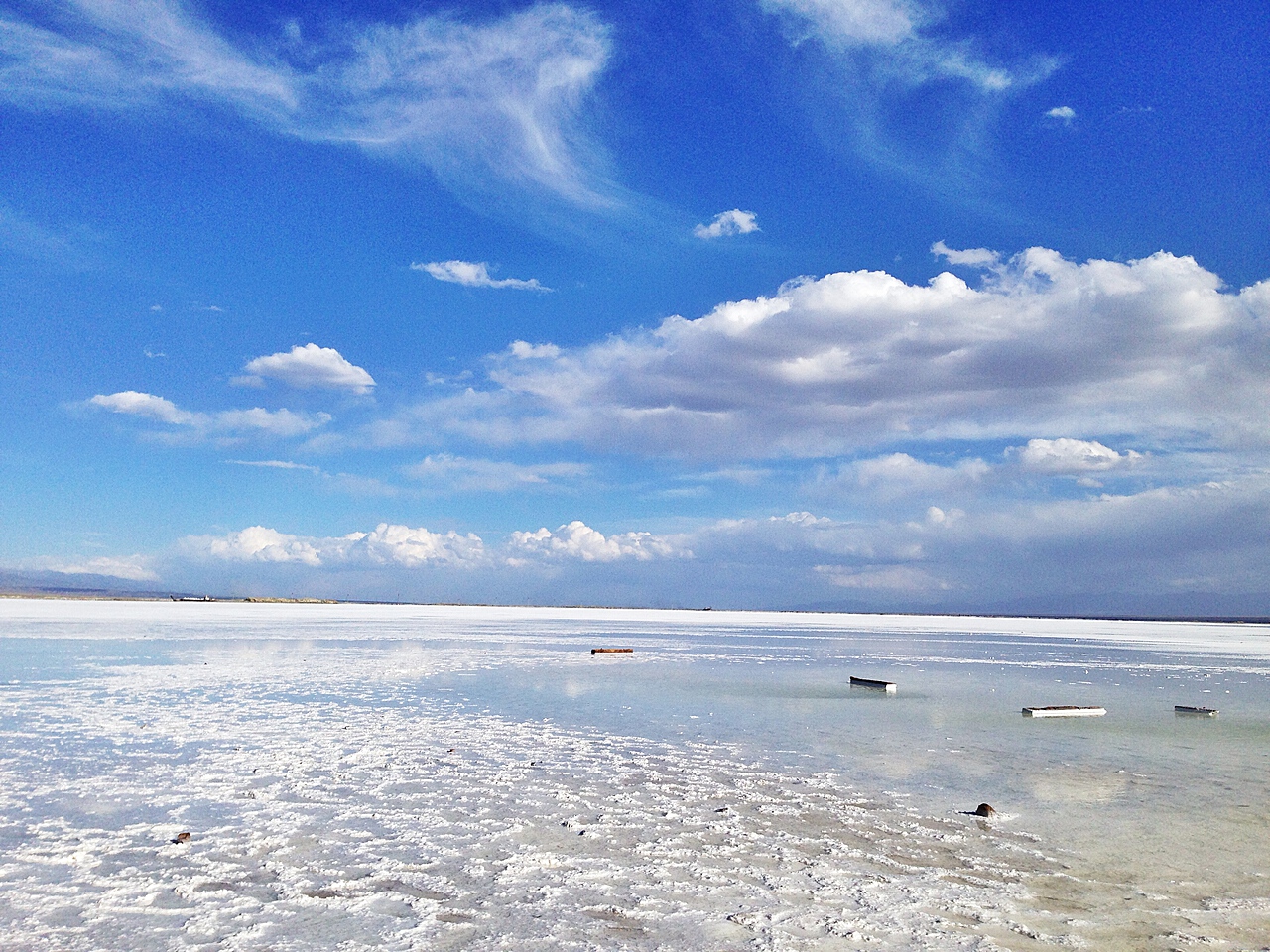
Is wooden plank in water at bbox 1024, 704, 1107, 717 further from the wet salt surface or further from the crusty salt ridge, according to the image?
the crusty salt ridge

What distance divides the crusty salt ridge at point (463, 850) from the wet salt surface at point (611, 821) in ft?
0.14

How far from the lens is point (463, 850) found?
9.15 m

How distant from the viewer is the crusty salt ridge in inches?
277

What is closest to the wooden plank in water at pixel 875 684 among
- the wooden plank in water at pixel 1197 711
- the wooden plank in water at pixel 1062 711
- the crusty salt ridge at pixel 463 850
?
the wooden plank in water at pixel 1062 711

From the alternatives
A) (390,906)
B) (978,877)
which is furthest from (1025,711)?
(390,906)

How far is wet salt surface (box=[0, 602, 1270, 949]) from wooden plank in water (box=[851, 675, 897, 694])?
2156 mm

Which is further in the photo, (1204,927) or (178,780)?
(178,780)

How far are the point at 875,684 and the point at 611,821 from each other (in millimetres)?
16357

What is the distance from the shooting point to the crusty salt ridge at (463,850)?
277 inches

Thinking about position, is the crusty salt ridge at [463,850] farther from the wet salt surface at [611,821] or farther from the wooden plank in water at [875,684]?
the wooden plank in water at [875,684]

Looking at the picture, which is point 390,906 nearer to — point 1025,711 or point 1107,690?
point 1025,711

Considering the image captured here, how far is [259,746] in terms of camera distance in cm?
1443

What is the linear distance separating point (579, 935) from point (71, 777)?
8.64m

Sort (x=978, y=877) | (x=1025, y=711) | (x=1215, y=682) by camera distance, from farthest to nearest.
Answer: (x=1215, y=682) → (x=1025, y=711) → (x=978, y=877)
